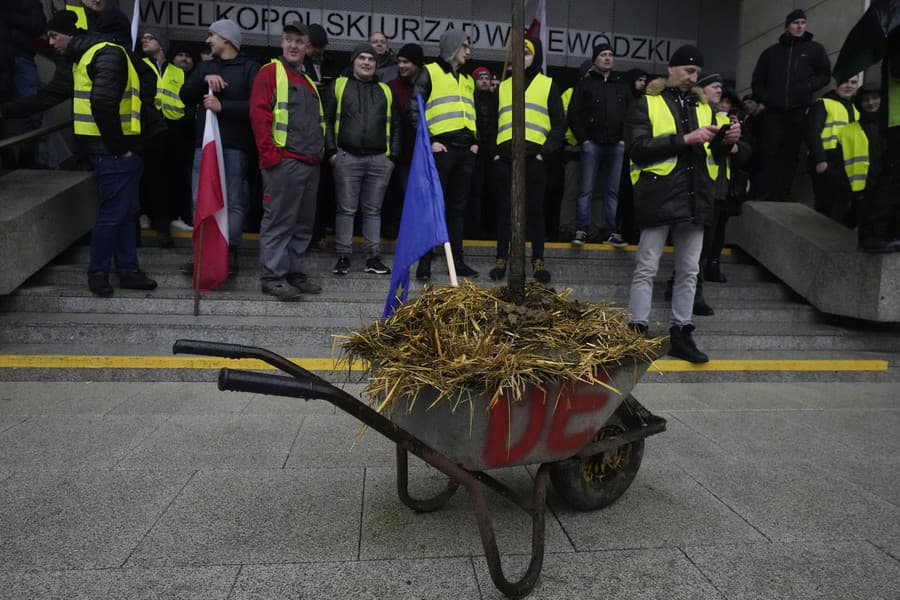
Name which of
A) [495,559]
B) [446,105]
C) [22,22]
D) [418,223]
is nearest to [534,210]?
[446,105]

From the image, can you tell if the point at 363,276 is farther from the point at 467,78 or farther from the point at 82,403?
the point at 82,403

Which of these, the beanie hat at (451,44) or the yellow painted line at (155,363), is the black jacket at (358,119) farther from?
the yellow painted line at (155,363)

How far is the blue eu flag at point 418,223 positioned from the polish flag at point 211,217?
278 cm

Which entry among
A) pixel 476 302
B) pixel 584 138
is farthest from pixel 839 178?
pixel 476 302

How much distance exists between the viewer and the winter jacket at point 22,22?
660cm

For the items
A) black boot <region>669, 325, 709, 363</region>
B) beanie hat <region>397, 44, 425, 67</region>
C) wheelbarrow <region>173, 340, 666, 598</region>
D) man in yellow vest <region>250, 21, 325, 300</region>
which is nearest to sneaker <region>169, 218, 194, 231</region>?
man in yellow vest <region>250, 21, 325, 300</region>

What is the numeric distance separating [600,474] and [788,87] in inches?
260

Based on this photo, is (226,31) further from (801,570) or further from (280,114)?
(801,570)

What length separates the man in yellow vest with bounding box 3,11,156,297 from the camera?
510 cm

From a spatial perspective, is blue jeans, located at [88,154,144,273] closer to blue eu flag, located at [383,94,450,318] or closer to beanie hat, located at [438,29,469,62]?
beanie hat, located at [438,29,469,62]

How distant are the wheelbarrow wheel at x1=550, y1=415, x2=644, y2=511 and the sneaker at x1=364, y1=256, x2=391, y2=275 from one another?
379 centimetres

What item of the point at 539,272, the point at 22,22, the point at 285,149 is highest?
the point at 22,22

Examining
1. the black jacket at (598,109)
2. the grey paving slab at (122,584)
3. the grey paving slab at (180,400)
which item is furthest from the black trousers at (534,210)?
the grey paving slab at (122,584)

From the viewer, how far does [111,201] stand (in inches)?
207
